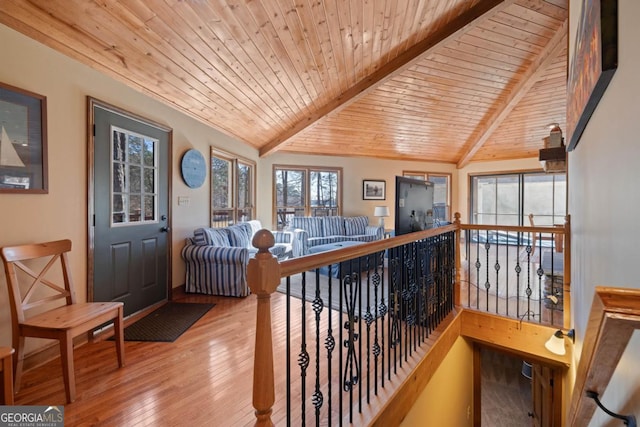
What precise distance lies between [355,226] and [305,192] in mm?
1375

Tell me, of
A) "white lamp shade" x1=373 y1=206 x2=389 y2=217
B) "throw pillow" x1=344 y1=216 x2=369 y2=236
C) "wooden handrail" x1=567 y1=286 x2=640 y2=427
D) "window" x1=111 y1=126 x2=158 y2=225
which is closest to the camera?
"wooden handrail" x1=567 y1=286 x2=640 y2=427

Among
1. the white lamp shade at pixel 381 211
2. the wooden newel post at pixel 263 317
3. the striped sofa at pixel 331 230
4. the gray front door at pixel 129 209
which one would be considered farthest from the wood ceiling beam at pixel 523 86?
the gray front door at pixel 129 209

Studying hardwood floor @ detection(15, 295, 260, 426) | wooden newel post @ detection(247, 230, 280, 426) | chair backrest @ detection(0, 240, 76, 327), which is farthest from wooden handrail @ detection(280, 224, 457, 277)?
chair backrest @ detection(0, 240, 76, 327)

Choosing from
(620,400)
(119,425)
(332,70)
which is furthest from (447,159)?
(119,425)

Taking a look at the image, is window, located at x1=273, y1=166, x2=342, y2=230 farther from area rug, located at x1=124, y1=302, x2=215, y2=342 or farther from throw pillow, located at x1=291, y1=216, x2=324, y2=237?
area rug, located at x1=124, y1=302, x2=215, y2=342

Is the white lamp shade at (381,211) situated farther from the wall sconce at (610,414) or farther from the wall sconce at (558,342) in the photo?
the wall sconce at (610,414)

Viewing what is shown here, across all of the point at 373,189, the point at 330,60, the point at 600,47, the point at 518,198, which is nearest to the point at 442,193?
the point at 518,198

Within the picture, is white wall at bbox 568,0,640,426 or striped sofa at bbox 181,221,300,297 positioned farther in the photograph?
striped sofa at bbox 181,221,300,297

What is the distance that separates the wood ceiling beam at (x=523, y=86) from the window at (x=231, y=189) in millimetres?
4710

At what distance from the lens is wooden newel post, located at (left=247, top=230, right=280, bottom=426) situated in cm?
104

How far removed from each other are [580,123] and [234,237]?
155 inches

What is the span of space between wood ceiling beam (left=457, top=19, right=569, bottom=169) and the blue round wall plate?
14.8ft

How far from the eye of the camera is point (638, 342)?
84 centimetres

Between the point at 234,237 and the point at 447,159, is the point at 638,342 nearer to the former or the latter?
the point at 234,237
